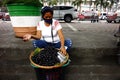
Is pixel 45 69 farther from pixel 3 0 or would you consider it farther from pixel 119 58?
pixel 3 0

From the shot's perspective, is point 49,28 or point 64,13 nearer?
point 49,28

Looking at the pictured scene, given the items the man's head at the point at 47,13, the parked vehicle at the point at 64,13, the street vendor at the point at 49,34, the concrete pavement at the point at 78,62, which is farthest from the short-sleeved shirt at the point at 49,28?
the parked vehicle at the point at 64,13

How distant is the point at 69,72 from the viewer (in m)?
4.91

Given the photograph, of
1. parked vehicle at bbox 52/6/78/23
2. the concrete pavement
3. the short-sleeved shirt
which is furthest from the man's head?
parked vehicle at bbox 52/6/78/23

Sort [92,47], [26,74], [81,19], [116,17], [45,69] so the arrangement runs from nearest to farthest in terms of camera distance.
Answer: [45,69] → [26,74] → [92,47] → [116,17] → [81,19]

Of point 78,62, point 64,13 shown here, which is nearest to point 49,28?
point 78,62

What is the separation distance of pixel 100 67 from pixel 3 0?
→ 2.54 meters

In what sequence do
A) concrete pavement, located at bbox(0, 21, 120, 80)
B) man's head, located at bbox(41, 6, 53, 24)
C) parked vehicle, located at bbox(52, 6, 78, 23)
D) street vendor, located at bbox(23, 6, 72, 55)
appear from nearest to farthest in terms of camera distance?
man's head, located at bbox(41, 6, 53, 24)
street vendor, located at bbox(23, 6, 72, 55)
concrete pavement, located at bbox(0, 21, 120, 80)
parked vehicle, located at bbox(52, 6, 78, 23)

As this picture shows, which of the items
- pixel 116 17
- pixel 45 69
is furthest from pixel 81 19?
pixel 45 69

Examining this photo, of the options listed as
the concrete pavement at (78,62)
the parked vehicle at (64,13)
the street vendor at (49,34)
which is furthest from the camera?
the parked vehicle at (64,13)

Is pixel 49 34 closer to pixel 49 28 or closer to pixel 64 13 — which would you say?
pixel 49 28

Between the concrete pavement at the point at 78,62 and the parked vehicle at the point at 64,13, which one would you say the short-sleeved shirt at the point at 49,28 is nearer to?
the concrete pavement at the point at 78,62

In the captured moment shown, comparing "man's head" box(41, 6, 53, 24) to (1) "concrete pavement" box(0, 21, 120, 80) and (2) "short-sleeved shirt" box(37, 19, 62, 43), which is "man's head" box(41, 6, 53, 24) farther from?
(1) "concrete pavement" box(0, 21, 120, 80)

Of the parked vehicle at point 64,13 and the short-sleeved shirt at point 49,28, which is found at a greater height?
the short-sleeved shirt at point 49,28
